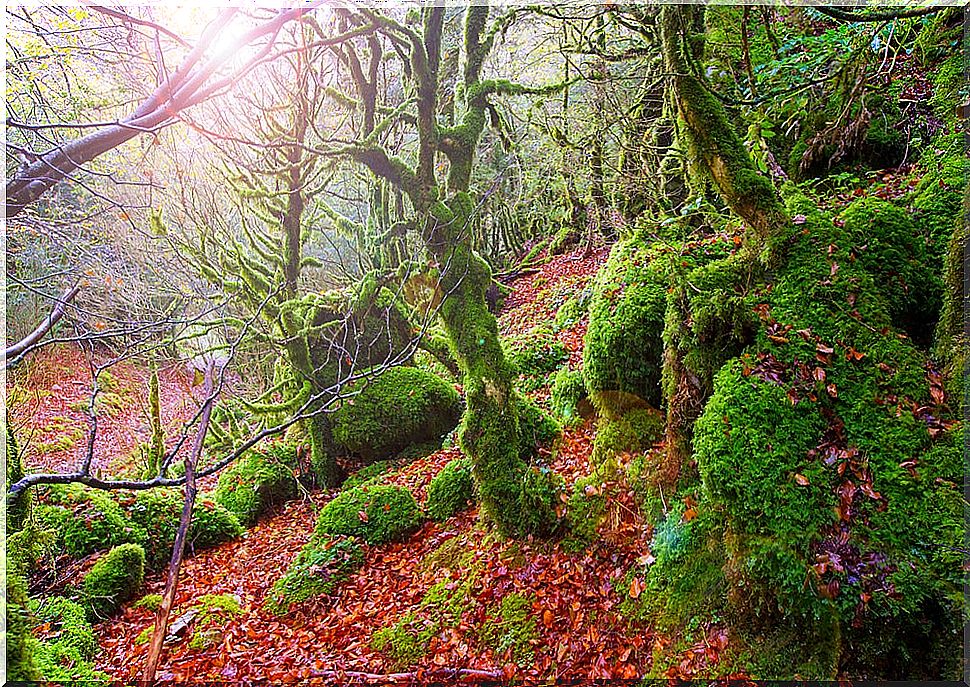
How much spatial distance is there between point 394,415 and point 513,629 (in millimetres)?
5090

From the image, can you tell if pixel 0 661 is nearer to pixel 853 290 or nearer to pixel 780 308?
pixel 780 308

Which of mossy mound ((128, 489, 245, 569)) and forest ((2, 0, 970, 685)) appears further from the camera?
mossy mound ((128, 489, 245, 569))

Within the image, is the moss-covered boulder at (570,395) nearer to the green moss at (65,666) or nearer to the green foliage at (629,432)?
the green foliage at (629,432)

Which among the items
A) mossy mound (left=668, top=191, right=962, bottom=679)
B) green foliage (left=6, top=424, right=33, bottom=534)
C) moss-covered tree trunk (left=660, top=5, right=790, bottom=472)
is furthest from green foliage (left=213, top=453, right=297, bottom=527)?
moss-covered tree trunk (left=660, top=5, right=790, bottom=472)

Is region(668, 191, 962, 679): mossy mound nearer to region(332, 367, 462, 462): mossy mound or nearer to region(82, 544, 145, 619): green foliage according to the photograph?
region(332, 367, 462, 462): mossy mound

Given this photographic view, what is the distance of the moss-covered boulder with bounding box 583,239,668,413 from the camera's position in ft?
16.8

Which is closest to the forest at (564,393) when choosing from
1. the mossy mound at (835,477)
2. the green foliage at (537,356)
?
the mossy mound at (835,477)

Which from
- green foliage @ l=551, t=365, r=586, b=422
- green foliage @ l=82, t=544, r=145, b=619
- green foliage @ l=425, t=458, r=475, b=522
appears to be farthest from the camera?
green foliage @ l=425, t=458, r=475, b=522

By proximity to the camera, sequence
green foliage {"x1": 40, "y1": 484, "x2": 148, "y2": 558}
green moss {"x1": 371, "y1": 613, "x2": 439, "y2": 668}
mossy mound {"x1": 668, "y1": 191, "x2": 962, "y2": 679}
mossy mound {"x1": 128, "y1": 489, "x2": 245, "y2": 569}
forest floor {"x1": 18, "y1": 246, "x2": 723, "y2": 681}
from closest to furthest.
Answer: mossy mound {"x1": 668, "y1": 191, "x2": 962, "y2": 679}, forest floor {"x1": 18, "y1": 246, "x2": 723, "y2": 681}, green moss {"x1": 371, "y1": 613, "x2": 439, "y2": 668}, green foliage {"x1": 40, "y1": 484, "x2": 148, "y2": 558}, mossy mound {"x1": 128, "y1": 489, "x2": 245, "y2": 569}

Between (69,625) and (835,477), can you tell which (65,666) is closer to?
(69,625)

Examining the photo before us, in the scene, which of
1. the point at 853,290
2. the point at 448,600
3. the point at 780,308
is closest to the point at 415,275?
the point at 448,600

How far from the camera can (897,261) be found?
3.96 meters

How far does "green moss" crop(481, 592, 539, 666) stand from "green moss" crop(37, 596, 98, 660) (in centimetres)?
399

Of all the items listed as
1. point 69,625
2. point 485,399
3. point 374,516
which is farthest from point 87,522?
point 485,399
